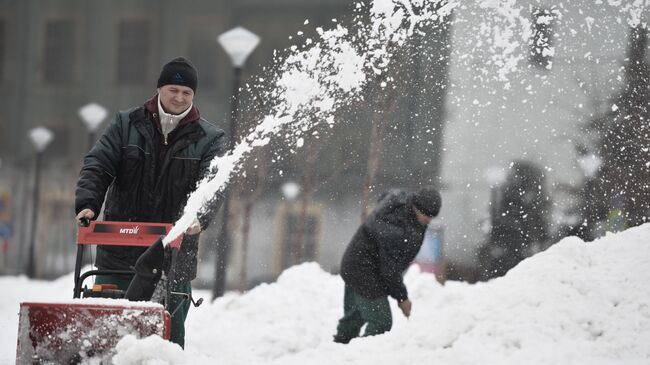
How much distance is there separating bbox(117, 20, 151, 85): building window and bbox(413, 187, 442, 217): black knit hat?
17.8m

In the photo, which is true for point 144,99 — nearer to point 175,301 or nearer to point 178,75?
point 178,75

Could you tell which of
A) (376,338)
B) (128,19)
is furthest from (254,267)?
(376,338)

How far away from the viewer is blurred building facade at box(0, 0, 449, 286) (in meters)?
15.8

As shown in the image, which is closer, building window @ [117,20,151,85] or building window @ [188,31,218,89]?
building window @ [188,31,218,89]

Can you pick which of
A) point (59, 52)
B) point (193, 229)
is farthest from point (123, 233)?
point (59, 52)

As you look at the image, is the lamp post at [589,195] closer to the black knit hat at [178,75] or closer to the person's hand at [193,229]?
the black knit hat at [178,75]

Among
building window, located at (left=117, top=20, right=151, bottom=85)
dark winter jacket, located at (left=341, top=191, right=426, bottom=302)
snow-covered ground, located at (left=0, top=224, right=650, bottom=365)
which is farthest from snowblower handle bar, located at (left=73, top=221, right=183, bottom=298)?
building window, located at (left=117, top=20, right=151, bottom=85)

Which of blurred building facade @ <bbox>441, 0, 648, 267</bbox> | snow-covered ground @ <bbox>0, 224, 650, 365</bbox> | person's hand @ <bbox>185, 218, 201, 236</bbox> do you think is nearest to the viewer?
person's hand @ <bbox>185, 218, 201, 236</bbox>

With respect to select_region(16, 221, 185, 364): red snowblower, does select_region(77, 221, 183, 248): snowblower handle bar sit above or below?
above

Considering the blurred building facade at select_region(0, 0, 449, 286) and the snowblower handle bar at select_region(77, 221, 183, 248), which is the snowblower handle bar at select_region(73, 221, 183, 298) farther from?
the blurred building facade at select_region(0, 0, 449, 286)

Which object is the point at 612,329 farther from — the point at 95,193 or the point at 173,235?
the point at 95,193

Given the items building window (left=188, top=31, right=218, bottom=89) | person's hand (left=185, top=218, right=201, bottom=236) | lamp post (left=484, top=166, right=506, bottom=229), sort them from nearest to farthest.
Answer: person's hand (left=185, top=218, right=201, bottom=236) < lamp post (left=484, top=166, right=506, bottom=229) < building window (left=188, top=31, right=218, bottom=89)

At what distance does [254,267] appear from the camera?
18.4 m

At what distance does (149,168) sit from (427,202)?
7.40 feet
